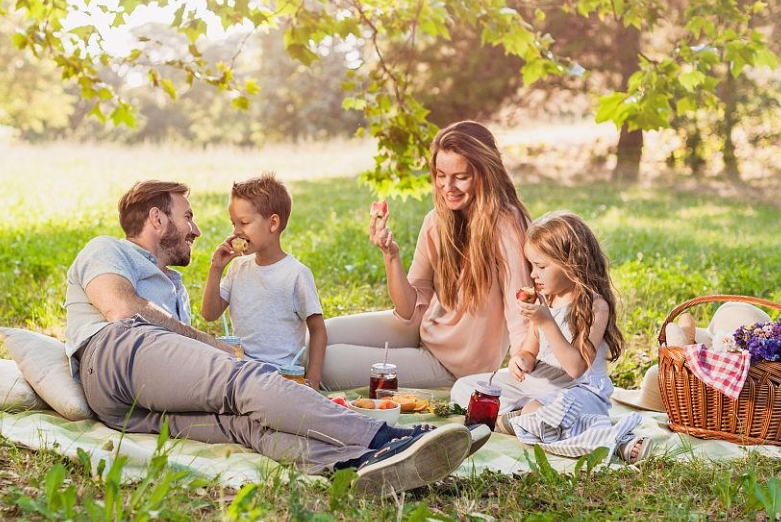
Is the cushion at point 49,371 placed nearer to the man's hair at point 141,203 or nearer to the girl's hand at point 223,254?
the man's hair at point 141,203

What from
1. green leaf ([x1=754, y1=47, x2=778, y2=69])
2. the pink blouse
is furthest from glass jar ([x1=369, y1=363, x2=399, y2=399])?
green leaf ([x1=754, y1=47, x2=778, y2=69])

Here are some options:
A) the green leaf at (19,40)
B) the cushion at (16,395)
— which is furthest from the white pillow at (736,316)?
the green leaf at (19,40)

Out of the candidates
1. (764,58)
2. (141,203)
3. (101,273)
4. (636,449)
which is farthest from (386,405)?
(764,58)

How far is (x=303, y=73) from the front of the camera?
35469mm

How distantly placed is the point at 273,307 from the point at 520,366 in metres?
1.31

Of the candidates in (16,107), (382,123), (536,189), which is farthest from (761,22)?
(16,107)

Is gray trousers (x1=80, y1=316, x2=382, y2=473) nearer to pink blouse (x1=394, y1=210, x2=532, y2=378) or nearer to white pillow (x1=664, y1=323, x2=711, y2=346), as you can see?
pink blouse (x1=394, y1=210, x2=532, y2=378)

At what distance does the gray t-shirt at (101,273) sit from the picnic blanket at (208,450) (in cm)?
36

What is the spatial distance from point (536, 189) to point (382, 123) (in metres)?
11.3

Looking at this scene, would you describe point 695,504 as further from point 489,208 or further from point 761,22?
point 761,22

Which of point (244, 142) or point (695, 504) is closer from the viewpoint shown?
point (695, 504)

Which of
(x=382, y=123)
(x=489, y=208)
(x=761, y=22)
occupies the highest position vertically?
(x=761, y=22)

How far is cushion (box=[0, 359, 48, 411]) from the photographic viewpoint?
4.16 meters

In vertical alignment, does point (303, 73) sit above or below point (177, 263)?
above
